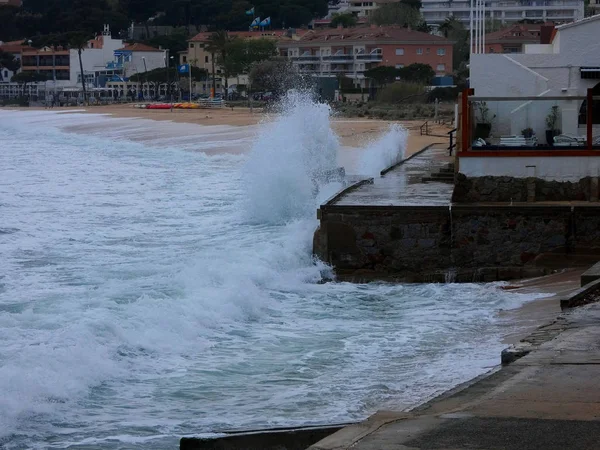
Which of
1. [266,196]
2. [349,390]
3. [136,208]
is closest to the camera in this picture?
[349,390]

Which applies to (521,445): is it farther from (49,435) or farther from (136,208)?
(136,208)

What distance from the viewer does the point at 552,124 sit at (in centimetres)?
1739

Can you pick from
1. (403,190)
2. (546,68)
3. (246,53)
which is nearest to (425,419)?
(403,190)

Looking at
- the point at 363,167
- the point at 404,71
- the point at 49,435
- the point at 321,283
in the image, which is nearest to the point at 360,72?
the point at 404,71

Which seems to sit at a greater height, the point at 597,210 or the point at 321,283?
the point at 597,210

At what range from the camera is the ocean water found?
9781mm

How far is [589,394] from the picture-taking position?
806cm

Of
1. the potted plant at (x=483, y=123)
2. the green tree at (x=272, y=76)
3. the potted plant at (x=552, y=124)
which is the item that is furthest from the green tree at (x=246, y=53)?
the potted plant at (x=552, y=124)

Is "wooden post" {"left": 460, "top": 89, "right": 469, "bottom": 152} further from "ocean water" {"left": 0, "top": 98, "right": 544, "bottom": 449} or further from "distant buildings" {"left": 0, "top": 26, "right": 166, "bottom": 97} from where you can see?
"distant buildings" {"left": 0, "top": 26, "right": 166, "bottom": 97}

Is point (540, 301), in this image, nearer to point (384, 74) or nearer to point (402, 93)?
point (402, 93)

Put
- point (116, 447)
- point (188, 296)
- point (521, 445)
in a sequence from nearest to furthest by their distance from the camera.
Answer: point (521, 445) < point (116, 447) < point (188, 296)

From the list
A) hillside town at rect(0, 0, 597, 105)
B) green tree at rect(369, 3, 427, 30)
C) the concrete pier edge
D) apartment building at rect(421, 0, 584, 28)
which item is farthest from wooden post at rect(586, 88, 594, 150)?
green tree at rect(369, 3, 427, 30)

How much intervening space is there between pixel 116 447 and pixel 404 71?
3461 inches

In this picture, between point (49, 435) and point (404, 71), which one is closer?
point (49, 435)
